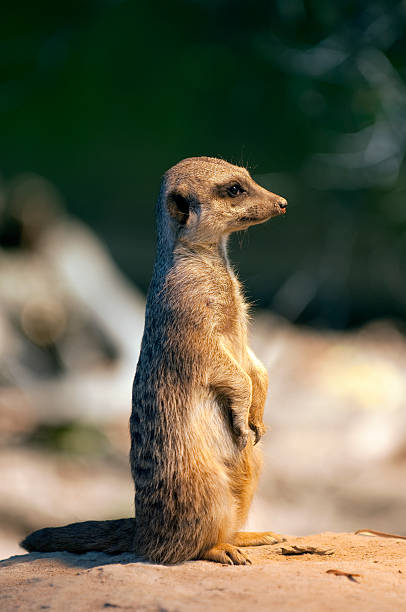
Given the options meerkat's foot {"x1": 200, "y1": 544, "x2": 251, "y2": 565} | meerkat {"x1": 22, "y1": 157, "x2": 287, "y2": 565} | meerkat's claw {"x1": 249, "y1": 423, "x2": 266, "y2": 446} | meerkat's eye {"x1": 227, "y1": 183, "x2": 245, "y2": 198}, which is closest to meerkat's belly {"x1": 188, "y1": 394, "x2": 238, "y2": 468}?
meerkat {"x1": 22, "y1": 157, "x2": 287, "y2": 565}

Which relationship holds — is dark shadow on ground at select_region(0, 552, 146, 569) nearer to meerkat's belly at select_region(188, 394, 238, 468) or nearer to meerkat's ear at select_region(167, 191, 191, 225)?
meerkat's belly at select_region(188, 394, 238, 468)

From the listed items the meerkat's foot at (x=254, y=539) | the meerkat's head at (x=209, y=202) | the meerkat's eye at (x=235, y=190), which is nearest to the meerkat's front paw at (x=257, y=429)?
the meerkat's foot at (x=254, y=539)

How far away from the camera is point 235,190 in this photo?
273 cm

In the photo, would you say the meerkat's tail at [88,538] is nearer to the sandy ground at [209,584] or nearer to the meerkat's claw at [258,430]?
the sandy ground at [209,584]

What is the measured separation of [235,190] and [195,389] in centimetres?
79

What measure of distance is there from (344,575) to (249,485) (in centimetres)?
53

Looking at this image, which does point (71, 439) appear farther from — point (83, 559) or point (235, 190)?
point (235, 190)

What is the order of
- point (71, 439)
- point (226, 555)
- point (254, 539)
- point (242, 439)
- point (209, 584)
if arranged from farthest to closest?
1. point (71, 439)
2. point (254, 539)
3. point (242, 439)
4. point (226, 555)
5. point (209, 584)

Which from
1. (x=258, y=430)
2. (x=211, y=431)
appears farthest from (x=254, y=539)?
(x=211, y=431)

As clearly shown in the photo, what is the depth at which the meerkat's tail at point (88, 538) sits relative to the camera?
283 centimetres

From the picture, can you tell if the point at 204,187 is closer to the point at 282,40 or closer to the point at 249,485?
the point at 249,485

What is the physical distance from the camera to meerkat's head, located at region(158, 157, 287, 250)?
8.79 ft

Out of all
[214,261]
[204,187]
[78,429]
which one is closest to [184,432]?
[214,261]

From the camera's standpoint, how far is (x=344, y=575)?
237cm
